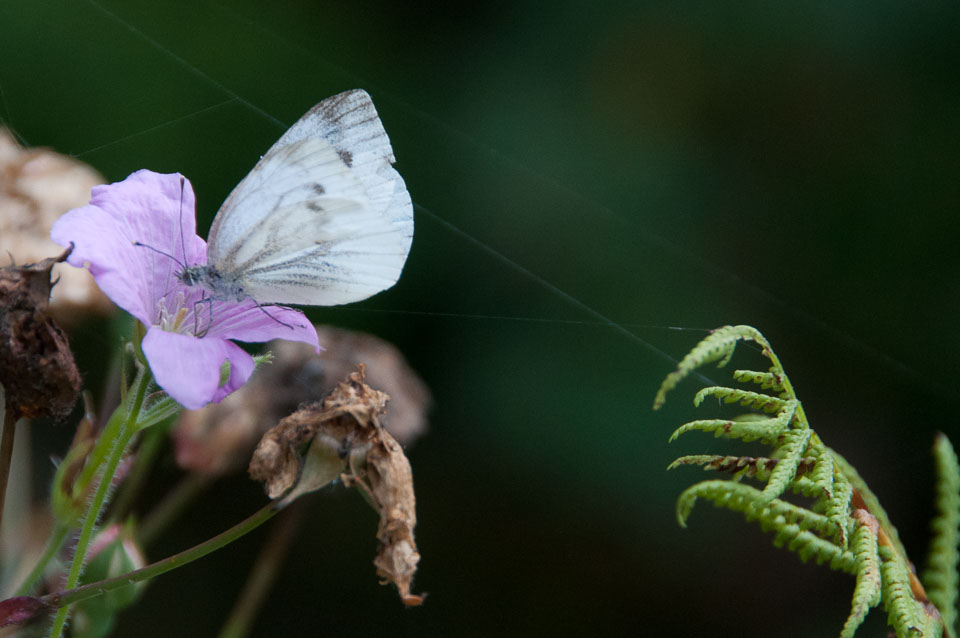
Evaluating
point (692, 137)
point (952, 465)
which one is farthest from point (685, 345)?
point (952, 465)

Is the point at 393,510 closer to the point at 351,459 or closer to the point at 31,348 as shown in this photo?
the point at 351,459

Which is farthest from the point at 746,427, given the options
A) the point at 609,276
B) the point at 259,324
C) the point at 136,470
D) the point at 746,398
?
the point at 609,276

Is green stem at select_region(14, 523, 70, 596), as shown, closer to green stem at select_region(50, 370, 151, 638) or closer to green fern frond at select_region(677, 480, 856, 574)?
green stem at select_region(50, 370, 151, 638)

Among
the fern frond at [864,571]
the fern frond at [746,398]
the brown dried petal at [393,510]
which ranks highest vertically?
the fern frond at [746,398]

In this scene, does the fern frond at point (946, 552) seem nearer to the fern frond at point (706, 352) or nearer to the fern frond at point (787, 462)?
the fern frond at point (787, 462)

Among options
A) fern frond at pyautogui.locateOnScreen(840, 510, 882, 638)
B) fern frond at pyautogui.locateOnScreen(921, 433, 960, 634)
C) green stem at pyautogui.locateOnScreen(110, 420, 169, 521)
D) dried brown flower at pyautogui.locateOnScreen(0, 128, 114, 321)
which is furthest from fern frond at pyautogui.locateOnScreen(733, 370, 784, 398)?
dried brown flower at pyautogui.locateOnScreen(0, 128, 114, 321)

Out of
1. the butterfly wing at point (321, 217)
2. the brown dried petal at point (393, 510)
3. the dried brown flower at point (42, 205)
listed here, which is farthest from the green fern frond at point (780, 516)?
the dried brown flower at point (42, 205)
